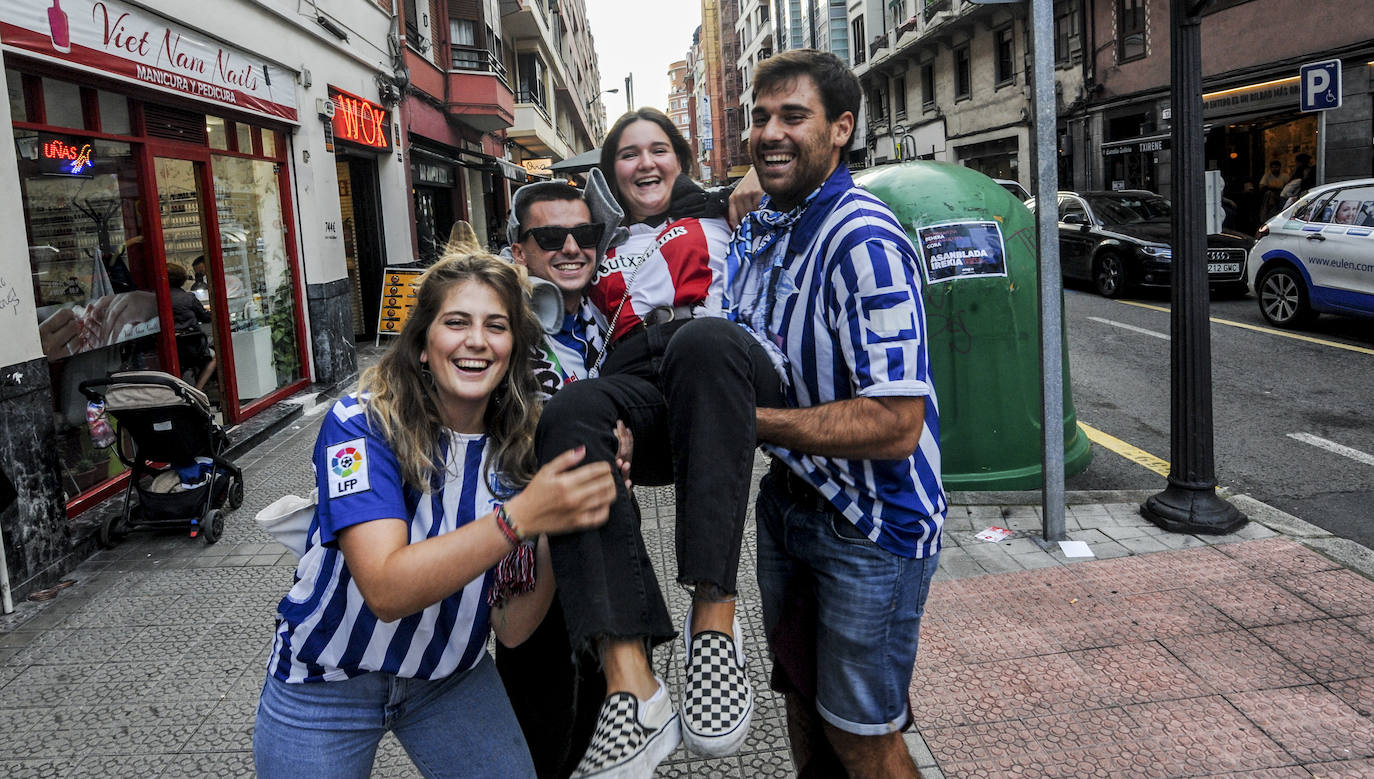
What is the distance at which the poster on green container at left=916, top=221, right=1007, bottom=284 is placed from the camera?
18.1ft

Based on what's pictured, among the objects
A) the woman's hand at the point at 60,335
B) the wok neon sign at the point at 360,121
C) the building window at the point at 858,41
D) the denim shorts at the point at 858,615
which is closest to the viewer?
the denim shorts at the point at 858,615

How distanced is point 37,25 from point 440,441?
5.51m

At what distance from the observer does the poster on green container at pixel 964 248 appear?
552 cm

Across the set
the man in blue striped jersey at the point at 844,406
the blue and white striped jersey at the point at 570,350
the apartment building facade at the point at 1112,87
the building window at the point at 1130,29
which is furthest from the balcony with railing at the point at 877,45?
the man in blue striped jersey at the point at 844,406

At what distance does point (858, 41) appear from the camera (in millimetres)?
42469

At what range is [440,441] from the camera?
7.20ft

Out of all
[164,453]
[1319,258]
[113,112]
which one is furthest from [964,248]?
[1319,258]

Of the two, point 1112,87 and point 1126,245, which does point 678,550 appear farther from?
point 1112,87

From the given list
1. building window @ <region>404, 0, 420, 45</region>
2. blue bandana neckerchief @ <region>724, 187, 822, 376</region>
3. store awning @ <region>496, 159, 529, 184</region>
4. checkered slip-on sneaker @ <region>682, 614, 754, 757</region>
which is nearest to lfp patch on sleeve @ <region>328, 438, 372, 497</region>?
checkered slip-on sneaker @ <region>682, 614, 754, 757</region>

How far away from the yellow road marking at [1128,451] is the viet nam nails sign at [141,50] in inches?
298

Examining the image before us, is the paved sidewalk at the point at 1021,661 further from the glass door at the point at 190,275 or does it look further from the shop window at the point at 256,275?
the shop window at the point at 256,275

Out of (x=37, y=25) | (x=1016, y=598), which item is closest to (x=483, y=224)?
(x=37, y=25)

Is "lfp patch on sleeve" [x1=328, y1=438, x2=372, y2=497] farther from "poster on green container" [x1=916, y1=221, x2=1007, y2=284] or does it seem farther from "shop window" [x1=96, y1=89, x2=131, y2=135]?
"shop window" [x1=96, y1=89, x2=131, y2=135]

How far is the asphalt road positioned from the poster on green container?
69.5 inches
